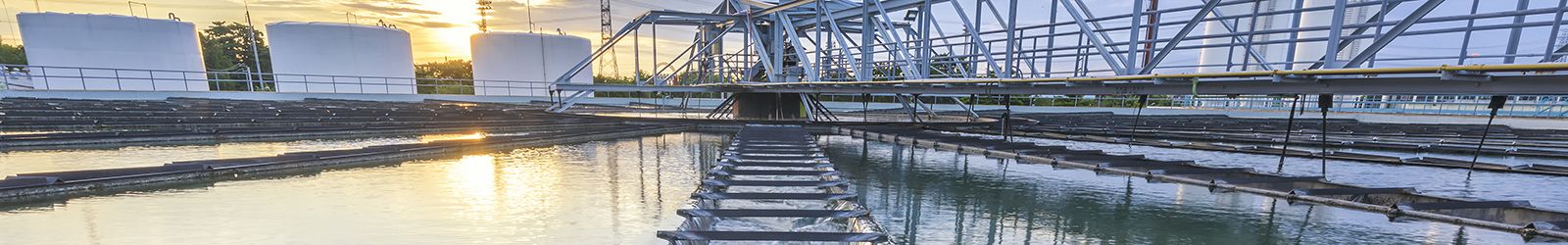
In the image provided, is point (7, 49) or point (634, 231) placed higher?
point (7, 49)

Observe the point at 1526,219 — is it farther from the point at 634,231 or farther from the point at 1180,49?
the point at 634,231

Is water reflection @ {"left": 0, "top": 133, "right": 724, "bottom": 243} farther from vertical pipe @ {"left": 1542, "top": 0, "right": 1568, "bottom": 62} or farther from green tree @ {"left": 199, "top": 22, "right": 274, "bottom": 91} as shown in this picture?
green tree @ {"left": 199, "top": 22, "right": 274, "bottom": 91}

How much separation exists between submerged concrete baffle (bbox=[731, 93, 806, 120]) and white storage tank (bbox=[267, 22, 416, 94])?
19414 mm

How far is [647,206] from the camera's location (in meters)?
4.86

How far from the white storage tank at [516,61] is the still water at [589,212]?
2660cm

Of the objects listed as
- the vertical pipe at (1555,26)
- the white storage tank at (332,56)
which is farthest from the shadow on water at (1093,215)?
the white storage tank at (332,56)

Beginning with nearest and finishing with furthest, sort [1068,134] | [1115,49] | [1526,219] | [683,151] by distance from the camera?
[1526,219] < [1115,49] < [683,151] < [1068,134]

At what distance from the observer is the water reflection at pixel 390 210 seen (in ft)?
12.5

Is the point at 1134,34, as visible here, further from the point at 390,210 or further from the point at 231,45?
the point at 231,45

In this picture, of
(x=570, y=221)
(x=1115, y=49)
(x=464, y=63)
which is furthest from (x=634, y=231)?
(x=464, y=63)

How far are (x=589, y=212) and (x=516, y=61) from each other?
1196 inches

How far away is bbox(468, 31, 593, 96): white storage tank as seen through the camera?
31.0 meters

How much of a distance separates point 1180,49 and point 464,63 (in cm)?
7314

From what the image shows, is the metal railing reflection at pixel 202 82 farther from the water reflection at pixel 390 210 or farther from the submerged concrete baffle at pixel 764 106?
the water reflection at pixel 390 210
